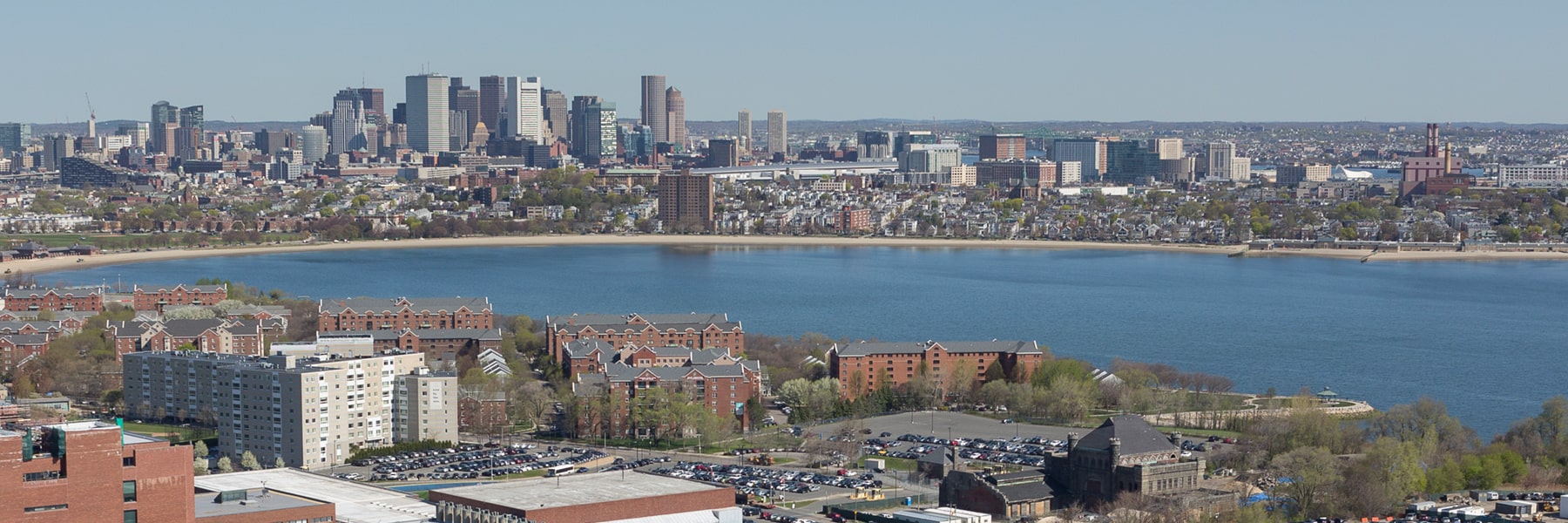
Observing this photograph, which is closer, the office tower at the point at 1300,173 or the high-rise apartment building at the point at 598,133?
the office tower at the point at 1300,173

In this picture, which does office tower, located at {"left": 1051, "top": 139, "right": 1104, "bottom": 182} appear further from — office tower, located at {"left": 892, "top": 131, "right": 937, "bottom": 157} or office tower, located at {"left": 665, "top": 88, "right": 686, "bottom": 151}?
office tower, located at {"left": 665, "top": 88, "right": 686, "bottom": 151}

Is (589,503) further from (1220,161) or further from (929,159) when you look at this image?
(1220,161)

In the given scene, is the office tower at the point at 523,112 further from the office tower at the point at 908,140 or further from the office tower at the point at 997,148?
the office tower at the point at 997,148

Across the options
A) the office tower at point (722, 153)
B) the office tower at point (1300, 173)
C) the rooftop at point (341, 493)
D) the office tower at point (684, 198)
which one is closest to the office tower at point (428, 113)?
the office tower at point (722, 153)

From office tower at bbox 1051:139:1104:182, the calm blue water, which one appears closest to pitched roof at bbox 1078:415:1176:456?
the calm blue water

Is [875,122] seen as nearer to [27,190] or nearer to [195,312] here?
[27,190]

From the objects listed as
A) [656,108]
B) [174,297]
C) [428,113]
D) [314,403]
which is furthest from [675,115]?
[314,403]

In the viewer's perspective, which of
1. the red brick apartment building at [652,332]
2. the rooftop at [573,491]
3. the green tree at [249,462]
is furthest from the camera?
the red brick apartment building at [652,332]
